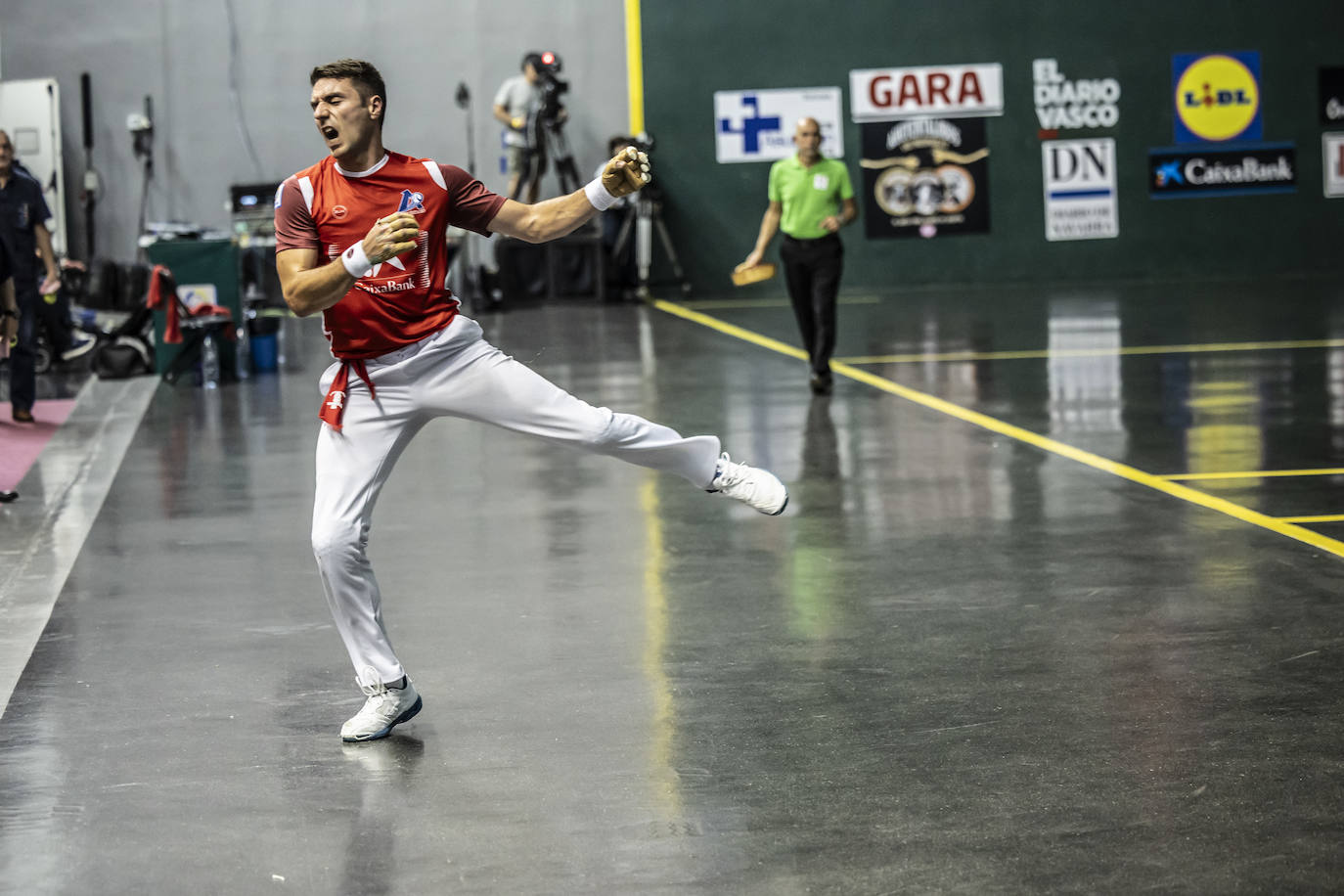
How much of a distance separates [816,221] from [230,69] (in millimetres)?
14055

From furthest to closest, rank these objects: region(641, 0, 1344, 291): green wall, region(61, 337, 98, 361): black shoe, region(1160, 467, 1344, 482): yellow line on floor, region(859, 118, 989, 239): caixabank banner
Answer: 1. region(859, 118, 989, 239): caixabank banner
2. region(641, 0, 1344, 291): green wall
3. region(61, 337, 98, 361): black shoe
4. region(1160, 467, 1344, 482): yellow line on floor

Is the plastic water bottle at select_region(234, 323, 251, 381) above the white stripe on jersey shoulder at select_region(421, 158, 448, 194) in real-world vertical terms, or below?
below

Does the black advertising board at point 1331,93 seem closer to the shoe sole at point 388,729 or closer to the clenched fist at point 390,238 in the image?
the shoe sole at point 388,729

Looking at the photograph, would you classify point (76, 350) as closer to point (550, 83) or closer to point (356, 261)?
point (550, 83)

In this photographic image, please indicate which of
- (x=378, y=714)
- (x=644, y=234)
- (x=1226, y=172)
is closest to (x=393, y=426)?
(x=378, y=714)

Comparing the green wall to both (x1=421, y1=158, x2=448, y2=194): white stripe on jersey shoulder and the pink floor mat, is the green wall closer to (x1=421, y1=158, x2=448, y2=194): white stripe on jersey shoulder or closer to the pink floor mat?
the pink floor mat

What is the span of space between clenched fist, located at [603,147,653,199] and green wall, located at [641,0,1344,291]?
19804 mm

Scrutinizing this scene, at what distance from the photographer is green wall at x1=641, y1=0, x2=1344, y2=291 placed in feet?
83.0

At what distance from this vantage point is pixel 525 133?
2364cm

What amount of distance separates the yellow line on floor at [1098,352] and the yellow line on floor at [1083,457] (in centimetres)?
62

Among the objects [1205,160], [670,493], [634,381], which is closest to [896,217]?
[1205,160]

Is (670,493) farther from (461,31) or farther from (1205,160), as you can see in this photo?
(1205,160)

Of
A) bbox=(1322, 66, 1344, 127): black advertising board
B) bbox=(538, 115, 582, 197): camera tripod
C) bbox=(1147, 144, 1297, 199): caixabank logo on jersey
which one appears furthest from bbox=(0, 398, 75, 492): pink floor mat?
bbox=(1322, 66, 1344, 127): black advertising board

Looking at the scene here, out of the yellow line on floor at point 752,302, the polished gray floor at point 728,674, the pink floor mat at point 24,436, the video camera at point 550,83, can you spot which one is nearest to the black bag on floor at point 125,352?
the pink floor mat at point 24,436
